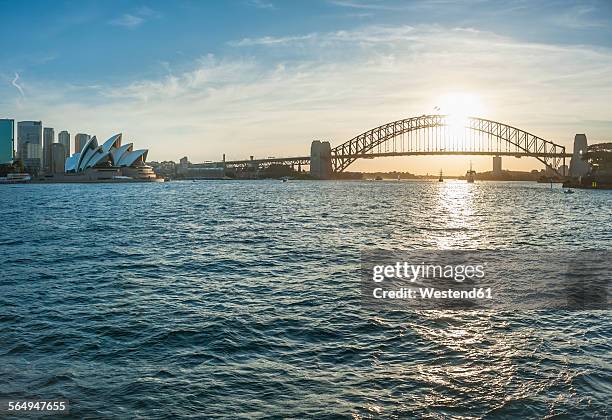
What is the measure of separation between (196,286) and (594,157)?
461ft

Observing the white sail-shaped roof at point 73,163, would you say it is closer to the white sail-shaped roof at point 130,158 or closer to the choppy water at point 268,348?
the white sail-shaped roof at point 130,158

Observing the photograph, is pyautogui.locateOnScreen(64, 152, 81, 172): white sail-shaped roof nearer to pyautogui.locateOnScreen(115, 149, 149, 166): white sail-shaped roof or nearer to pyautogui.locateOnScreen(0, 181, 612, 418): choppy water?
pyautogui.locateOnScreen(115, 149, 149, 166): white sail-shaped roof

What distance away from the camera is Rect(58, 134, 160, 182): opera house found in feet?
584

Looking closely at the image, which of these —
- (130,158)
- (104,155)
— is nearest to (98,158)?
(104,155)

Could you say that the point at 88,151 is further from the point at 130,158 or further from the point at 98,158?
the point at 130,158

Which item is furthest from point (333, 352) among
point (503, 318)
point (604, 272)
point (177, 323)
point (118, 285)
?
point (604, 272)

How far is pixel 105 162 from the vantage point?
597ft

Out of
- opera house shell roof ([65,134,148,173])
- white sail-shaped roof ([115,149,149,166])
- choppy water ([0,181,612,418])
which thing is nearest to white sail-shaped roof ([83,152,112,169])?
opera house shell roof ([65,134,148,173])

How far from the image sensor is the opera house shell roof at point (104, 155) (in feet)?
582

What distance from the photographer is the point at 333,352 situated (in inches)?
402

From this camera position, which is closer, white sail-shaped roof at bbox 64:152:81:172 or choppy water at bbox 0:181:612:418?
choppy water at bbox 0:181:612:418

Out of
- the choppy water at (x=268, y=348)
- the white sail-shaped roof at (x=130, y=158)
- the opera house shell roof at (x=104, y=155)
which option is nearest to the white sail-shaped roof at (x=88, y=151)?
the opera house shell roof at (x=104, y=155)

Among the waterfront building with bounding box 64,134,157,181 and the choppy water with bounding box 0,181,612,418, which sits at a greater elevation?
the waterfront building with bounding box 64,134,157,181

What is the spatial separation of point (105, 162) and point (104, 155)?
657cm
